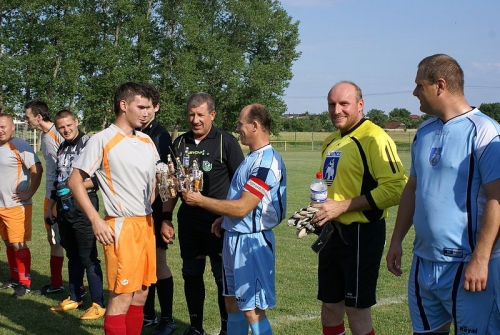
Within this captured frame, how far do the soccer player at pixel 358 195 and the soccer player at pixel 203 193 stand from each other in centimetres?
152

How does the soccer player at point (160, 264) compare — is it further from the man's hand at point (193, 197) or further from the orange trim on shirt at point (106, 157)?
the man's hand at point (193, 197)

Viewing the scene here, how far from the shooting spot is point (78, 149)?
256 inches

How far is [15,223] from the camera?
727 centimetres

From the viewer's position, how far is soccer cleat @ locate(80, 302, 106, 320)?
615 centimetres

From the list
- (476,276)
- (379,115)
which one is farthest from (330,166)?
(379,115)

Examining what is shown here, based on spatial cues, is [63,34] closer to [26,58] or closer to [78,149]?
[26,58]

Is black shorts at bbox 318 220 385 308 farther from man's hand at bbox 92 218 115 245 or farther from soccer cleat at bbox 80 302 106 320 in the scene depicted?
soccer cleat at bbox 80 302 106 320

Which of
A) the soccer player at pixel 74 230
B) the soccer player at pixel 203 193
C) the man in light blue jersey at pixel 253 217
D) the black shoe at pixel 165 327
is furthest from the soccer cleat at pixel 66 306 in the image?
the man in light blue jersey at pixel 253 217

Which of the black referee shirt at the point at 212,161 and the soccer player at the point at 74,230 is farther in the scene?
the soccer player at the point at 74,230

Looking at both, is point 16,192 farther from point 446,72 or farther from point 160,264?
point 446,72

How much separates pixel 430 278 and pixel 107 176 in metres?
2.54

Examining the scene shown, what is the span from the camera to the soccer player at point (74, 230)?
20.8 feet

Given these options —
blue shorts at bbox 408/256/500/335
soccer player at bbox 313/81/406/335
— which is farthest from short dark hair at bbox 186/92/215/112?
blue shorts at bbox 408/256/500/335

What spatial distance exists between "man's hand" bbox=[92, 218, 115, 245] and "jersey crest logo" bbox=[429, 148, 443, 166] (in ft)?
8.02
